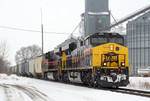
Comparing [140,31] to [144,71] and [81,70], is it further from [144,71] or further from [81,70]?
[81,70]

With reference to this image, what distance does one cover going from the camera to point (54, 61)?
97.3 feet

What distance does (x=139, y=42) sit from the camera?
72.0m

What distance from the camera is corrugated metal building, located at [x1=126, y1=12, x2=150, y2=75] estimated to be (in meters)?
71.0

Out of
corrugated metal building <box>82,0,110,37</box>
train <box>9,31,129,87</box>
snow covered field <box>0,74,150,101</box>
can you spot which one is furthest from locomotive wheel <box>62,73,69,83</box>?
corrugated metal building <box>82,0,110,37</box>

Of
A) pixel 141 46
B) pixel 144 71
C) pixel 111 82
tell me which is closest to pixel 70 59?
pixel 111 82

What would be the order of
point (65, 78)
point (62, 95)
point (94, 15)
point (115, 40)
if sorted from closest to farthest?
point (62, 95) → point (115, 40) → point (65, 78) → point (94, 15)

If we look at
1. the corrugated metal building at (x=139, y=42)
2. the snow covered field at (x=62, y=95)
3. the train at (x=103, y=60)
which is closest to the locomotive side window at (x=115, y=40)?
the train at (x=103, y=60)

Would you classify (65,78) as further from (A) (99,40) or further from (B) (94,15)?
(B) (94,15)

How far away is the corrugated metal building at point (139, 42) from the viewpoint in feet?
233

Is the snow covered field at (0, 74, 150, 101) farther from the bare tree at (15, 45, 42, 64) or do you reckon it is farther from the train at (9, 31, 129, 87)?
the bare tree at (15, 45, 42, 64)

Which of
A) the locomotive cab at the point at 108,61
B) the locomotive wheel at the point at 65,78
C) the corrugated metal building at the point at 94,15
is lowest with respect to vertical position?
the locomotive wheel at the point at 65,78

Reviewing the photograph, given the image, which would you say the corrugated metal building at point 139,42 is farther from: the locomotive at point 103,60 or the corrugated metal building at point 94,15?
the locomotive at point 103,60

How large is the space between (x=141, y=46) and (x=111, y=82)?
58282 mm

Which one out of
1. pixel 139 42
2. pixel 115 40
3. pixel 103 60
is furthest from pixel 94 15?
pixel 103 60
